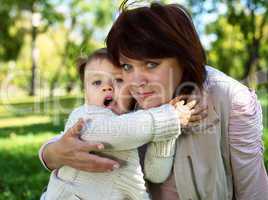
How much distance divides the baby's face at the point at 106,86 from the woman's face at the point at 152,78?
0.26 feet

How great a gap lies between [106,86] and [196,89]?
1.47ft

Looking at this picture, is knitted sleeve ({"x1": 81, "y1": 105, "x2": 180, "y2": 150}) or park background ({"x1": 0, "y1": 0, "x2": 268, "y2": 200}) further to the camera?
park background ({"x1": 0, "y1": 0, "x2": 268, "y2": 200})

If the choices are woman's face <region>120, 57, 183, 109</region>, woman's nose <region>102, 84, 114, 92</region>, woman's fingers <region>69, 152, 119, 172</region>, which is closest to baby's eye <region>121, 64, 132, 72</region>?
woman's face <region>120, 57, 183, 109</region>

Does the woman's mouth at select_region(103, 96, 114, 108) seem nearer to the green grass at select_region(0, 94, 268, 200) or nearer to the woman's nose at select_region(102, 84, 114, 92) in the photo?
the woman's nose at select_region(102, 84, 114, 92)

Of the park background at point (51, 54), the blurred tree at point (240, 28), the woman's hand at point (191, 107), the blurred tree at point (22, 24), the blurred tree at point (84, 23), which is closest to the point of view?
the woman's hand at point (191, 107)

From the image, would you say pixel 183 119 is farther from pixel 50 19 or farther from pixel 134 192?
pixel 50 19

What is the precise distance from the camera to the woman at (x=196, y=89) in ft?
8.48

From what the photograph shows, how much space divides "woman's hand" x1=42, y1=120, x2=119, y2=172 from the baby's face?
0.25 metres

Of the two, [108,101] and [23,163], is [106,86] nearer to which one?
[108,101]

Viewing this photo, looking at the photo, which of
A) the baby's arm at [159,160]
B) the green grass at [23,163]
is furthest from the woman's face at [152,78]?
the green grass at [23,163]

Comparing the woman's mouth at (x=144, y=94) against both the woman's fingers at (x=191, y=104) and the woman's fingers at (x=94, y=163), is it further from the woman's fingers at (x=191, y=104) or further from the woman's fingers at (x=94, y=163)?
the woman's fingers at (x=94, y=163)

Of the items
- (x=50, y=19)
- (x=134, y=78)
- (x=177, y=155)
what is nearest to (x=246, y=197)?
(x=177, y=155)

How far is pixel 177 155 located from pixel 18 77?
3792cm

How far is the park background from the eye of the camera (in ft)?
21.0
